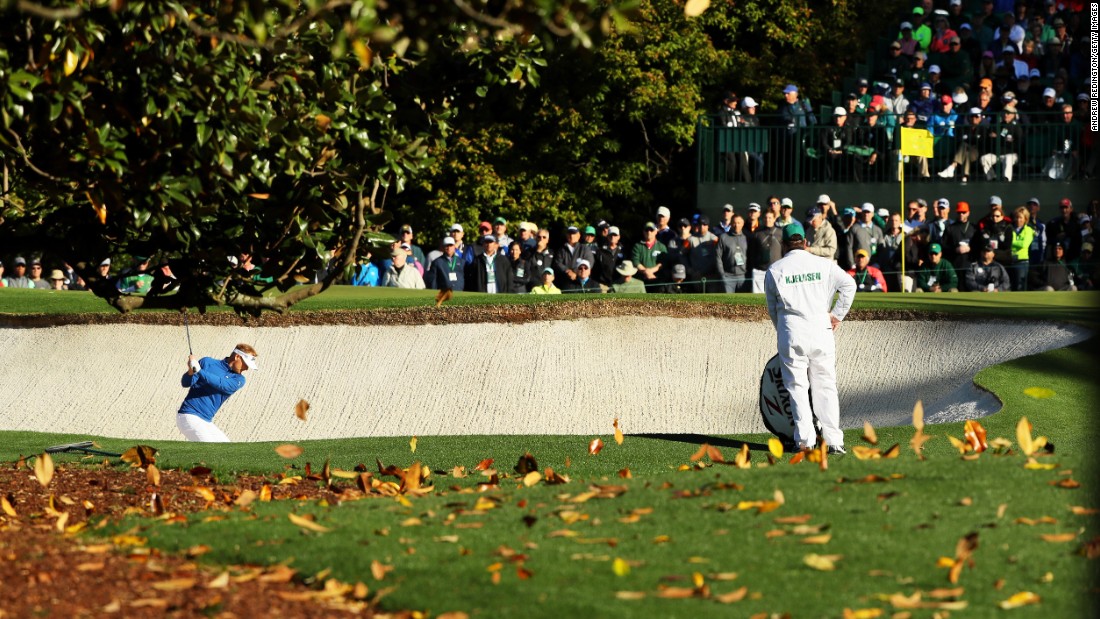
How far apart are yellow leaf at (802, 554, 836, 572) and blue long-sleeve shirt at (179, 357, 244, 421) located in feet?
31.2

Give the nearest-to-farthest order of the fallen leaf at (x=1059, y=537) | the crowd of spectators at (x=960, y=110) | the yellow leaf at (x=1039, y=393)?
the fallen leaf at (x=1059, y=537) < the yellow leaf at (x=1039, y=393) < the crowd of spectators at (x=960, y=110)

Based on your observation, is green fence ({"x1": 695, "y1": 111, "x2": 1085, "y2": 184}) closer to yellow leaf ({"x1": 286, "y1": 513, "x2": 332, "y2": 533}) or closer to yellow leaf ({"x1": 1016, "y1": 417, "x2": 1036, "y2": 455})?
yellow leaf ({"x1": 1016, "y1": 417, "x2": 1036, "y2": 455})

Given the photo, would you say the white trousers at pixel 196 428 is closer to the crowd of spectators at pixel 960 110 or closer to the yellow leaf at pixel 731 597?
the yellow leaf at pixel 731 597

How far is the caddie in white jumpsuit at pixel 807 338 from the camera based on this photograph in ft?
40.2

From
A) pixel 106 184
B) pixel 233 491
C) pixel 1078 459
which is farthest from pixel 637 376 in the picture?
pixel 106 184

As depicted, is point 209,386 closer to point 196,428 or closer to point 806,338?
point 196,428

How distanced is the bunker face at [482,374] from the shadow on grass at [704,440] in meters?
3.14

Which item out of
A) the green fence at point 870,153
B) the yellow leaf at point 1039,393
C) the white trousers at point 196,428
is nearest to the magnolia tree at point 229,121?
the white trousers at point 196,428

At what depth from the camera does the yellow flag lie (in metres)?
22.5

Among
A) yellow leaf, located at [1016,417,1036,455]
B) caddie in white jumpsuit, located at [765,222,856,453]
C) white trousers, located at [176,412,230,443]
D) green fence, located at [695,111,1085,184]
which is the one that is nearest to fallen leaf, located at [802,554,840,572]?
yellow leaf, located at [1016,417,1036,455]

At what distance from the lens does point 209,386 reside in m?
15.3

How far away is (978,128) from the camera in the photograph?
1064 inches

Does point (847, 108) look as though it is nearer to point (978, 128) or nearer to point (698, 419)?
point (978, 128)

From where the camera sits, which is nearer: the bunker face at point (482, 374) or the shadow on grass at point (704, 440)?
the shadow on grass at point (704, 440)
